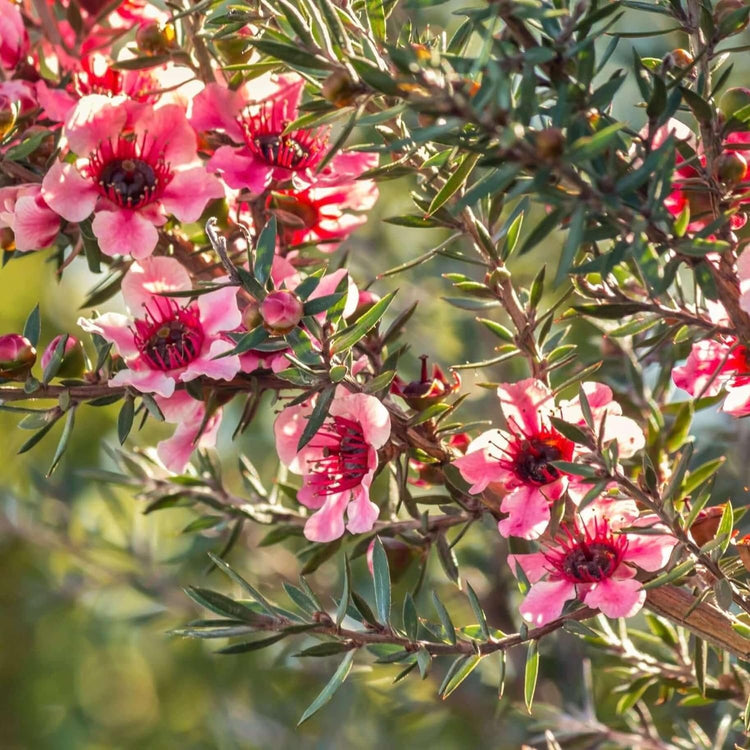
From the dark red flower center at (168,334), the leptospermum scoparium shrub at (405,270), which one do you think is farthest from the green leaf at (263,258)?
the dark red flower center at (168,334)

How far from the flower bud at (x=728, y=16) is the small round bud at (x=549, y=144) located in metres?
0.19

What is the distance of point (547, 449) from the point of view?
27.3 inches

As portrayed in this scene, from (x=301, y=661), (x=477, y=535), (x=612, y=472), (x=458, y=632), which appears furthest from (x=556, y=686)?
(x=612, y=472)

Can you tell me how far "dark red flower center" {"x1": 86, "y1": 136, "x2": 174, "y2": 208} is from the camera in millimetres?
760

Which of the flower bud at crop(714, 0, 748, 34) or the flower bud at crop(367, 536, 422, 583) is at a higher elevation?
the flower bud at crop(714, 0, 748, 34)

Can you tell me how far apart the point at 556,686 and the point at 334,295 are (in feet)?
2.61

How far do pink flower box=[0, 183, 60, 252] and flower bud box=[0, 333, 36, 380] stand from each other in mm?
73

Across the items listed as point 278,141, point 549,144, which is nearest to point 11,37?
point 278,141

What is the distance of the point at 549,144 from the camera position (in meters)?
0.50

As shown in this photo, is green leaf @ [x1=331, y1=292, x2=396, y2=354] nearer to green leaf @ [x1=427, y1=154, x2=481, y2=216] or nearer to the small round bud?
green leaf @ [x1=427, y1=154, x2=481, y2=216]

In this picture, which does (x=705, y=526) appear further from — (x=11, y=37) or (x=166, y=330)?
(x=11, y=37)

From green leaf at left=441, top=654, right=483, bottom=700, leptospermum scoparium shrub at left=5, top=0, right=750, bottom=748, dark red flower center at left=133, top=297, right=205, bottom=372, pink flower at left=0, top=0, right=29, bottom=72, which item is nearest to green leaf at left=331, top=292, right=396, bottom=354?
leptospermum scoparium shrub at left=5, top=0, right=750, bottom=748

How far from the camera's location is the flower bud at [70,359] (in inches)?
29.4

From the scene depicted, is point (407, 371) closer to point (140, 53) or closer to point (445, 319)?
point (445, 319)
